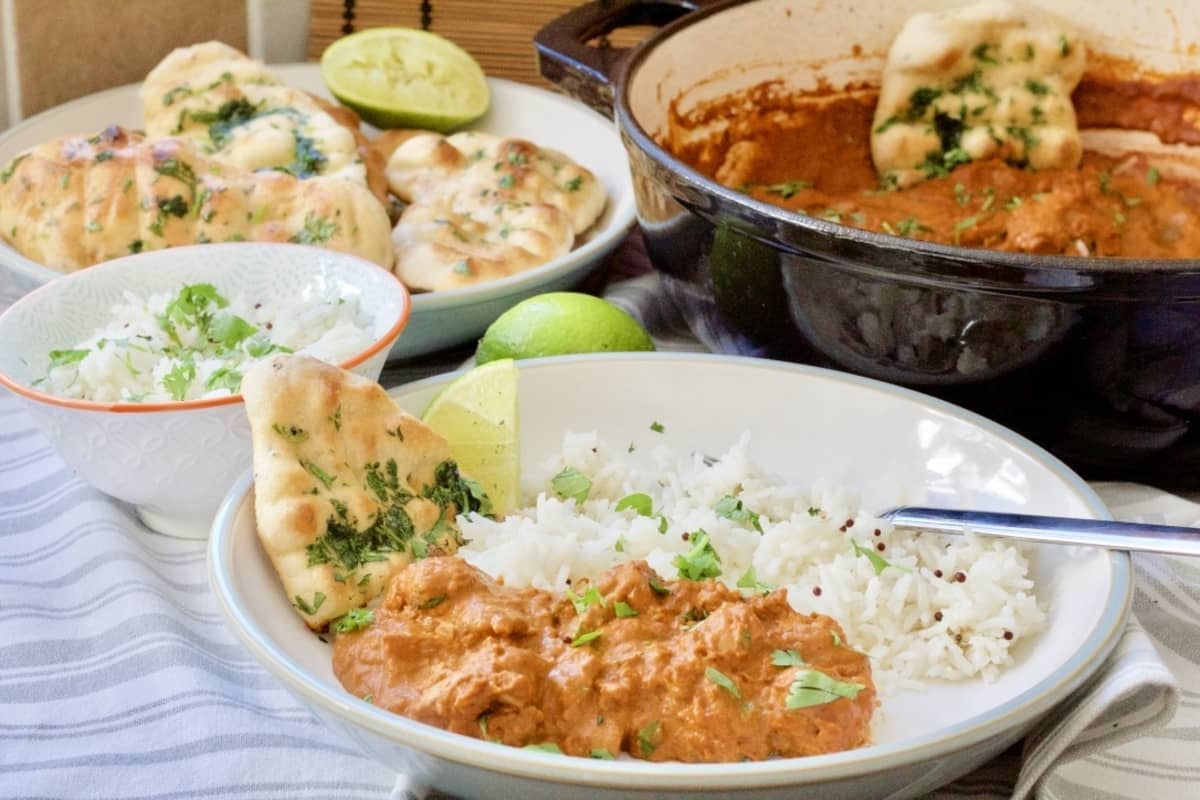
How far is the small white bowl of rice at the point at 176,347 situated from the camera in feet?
Answer: 5.59

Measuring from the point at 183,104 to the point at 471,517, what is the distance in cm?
136

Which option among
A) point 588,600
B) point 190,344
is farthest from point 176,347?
point 588,600

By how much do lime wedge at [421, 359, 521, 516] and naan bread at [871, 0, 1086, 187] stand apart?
1174 millimetres

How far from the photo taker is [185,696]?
4.99 ft

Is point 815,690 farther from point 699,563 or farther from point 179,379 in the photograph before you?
point 179,379

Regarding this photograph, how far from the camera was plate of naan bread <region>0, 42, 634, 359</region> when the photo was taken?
2.21m

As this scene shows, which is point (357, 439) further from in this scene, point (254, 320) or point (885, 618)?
point (885, 618)

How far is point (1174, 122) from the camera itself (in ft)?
8.75

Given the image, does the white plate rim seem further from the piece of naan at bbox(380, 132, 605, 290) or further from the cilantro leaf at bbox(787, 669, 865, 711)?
the cilantro leaf at bbox(787, 669, 865, 711)

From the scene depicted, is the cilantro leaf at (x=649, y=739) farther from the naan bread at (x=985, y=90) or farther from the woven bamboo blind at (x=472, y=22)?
the woven bamboo blind at (x=472, y=22)

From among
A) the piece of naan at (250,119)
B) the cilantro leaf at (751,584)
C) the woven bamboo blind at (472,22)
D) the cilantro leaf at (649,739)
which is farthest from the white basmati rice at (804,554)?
the woven bamboo blind at (472,22)

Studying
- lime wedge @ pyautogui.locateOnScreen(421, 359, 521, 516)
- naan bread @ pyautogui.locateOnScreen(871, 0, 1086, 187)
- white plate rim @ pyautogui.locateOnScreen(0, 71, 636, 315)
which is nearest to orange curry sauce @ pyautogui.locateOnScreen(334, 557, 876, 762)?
lime wedge @ pyautogui.locateOnScreen(421, 359, 521, 516)

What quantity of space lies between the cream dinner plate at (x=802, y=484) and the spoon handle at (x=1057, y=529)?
0.10ft

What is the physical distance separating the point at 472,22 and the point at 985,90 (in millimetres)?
1404
